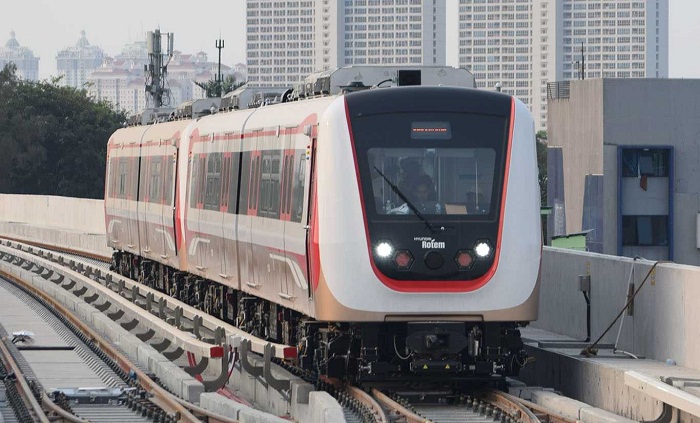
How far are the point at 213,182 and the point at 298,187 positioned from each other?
5.86 m

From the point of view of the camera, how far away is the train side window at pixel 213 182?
77.2ft

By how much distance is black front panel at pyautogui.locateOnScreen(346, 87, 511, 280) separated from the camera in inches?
659

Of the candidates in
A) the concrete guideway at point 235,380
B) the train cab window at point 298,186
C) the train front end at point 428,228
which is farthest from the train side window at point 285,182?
the train front end at point 428,228

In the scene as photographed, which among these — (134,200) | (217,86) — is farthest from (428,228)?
(217,86)

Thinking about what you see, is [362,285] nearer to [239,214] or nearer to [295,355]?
[295,355]

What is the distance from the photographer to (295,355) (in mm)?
18016

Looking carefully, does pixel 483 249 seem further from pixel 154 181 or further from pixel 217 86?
pixel 217 86

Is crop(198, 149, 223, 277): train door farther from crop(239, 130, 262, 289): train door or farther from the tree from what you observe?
the tree

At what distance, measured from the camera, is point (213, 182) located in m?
24.0

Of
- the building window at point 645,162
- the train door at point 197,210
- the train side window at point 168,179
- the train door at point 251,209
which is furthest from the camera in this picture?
the building window at point 645,162

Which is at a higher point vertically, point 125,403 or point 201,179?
point 201,179

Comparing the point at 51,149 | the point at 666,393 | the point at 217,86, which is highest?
the point at 217,86

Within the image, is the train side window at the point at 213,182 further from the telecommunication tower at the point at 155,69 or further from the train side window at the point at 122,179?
the telecommunication tower at the point at 155,69

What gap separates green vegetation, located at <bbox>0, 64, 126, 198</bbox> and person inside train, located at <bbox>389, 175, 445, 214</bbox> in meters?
84.7
